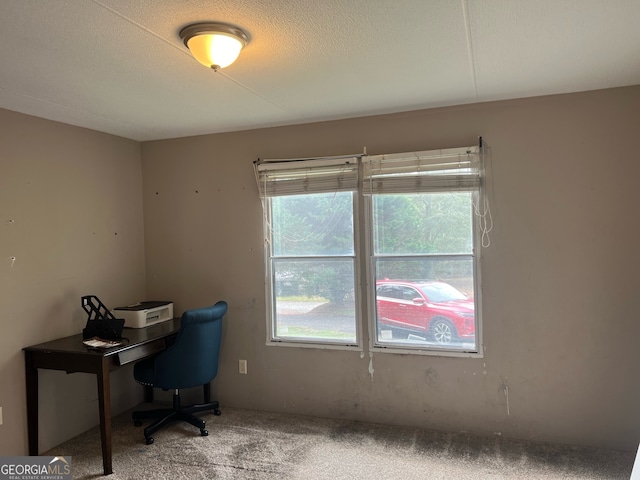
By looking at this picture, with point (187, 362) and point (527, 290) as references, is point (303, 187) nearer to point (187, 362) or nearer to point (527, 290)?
point (187, 362)

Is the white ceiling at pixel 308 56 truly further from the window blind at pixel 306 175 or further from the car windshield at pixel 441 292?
the car windshield at pixel 441 292

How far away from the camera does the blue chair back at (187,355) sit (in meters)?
3.20

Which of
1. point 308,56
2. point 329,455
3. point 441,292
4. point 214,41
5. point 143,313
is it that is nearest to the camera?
point 214,41

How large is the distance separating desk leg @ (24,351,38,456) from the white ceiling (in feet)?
5.37

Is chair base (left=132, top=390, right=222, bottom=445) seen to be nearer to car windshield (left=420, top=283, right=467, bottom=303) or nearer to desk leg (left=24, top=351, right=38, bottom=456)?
desk leg (left=24, top=351, right=38, bottom=456)

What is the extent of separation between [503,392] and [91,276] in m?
3.09

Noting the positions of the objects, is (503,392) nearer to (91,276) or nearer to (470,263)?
(470,263)

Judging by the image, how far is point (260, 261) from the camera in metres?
3.71

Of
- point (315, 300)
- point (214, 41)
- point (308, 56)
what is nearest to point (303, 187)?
point (315, 300)

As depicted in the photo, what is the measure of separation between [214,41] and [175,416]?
2.65 metres

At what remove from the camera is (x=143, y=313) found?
3.54 meters

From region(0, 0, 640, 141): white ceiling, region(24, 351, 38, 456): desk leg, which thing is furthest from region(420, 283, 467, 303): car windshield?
region(24, 351, 38, 456): desk leg

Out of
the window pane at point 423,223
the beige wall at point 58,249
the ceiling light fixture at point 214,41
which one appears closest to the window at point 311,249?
the window pane at point 423,223

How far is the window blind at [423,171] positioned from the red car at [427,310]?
68cm
